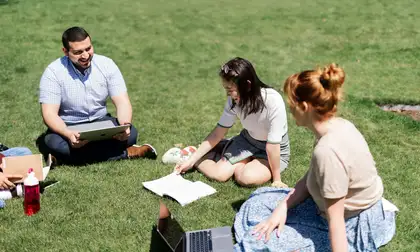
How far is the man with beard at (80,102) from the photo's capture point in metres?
5.43

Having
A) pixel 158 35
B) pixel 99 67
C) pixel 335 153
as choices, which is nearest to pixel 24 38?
pixel 158 35

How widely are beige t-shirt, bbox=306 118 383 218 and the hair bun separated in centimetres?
26

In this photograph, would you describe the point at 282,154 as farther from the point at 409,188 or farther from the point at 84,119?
the point at 84,119

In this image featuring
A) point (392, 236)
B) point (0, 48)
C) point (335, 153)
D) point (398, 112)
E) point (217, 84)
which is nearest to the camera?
point (335, 153)

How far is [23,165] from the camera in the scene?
4.79 meters

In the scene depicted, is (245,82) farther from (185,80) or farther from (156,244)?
(185,80)

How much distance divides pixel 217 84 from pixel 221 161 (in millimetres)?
3746

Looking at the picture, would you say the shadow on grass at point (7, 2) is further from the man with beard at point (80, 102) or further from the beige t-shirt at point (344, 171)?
the beige t-shirt at point (344, 171)

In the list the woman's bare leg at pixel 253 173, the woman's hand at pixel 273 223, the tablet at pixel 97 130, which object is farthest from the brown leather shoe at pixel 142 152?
the woman's hand at pixel 273 223

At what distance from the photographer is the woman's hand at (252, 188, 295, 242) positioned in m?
3.65

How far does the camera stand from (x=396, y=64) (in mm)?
9719

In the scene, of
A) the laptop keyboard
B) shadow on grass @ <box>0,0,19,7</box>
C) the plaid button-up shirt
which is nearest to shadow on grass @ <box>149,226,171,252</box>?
the laptop keyboard

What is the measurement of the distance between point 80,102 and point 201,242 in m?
2.60

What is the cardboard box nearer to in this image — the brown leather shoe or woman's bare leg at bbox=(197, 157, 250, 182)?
the brown leather shoe
